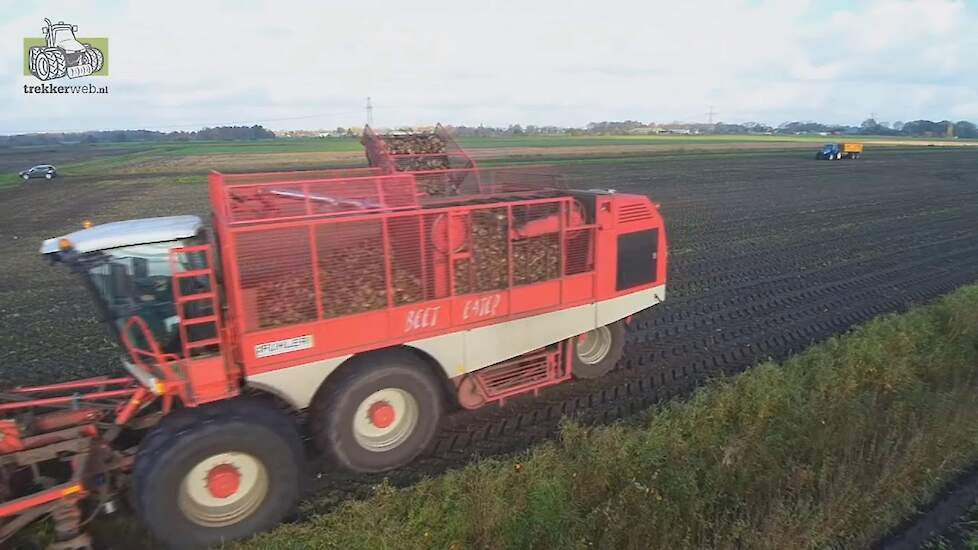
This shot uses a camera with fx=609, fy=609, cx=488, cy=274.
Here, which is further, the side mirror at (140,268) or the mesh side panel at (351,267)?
the mesh side panel at (351,267)

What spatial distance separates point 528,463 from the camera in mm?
5391

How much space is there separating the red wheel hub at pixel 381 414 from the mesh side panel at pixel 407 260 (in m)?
0.96

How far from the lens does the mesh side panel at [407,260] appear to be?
5625 millimetres

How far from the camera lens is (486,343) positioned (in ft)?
20.5

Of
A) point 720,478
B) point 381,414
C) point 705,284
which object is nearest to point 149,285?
point 381,414

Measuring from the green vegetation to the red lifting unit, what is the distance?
691 millimetres

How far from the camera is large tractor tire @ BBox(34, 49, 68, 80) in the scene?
73.3 ft

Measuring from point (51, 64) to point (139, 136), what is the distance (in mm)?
114768

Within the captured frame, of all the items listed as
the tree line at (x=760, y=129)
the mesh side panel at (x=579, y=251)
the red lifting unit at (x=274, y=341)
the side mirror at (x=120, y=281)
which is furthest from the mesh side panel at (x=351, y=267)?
the tree line at (x=760, y=129)

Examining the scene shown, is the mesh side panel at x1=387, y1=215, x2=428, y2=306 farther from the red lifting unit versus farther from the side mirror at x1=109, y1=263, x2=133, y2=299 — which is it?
the side mirror at x1=109, y1=263, x2=133, y2=299

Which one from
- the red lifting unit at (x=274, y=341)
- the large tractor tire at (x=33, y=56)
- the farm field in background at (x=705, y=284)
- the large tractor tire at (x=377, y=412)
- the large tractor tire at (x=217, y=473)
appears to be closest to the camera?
the large tractor tire at (x=217, y=473)

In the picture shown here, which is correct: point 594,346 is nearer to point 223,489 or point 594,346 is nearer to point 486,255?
point 486,255

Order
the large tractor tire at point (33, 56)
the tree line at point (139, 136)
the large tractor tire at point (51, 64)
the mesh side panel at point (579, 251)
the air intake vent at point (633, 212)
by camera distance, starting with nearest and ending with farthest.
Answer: the mesh side panel at point (579, 251) < the air intake vent at point (633, 212) < the large tractor tire at point (33, 56) < the large tractor tire at point (51, 64) < the tree line at point (139, 136)

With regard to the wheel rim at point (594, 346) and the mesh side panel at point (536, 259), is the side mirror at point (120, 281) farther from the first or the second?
the wheel rim at point (594, 346)
